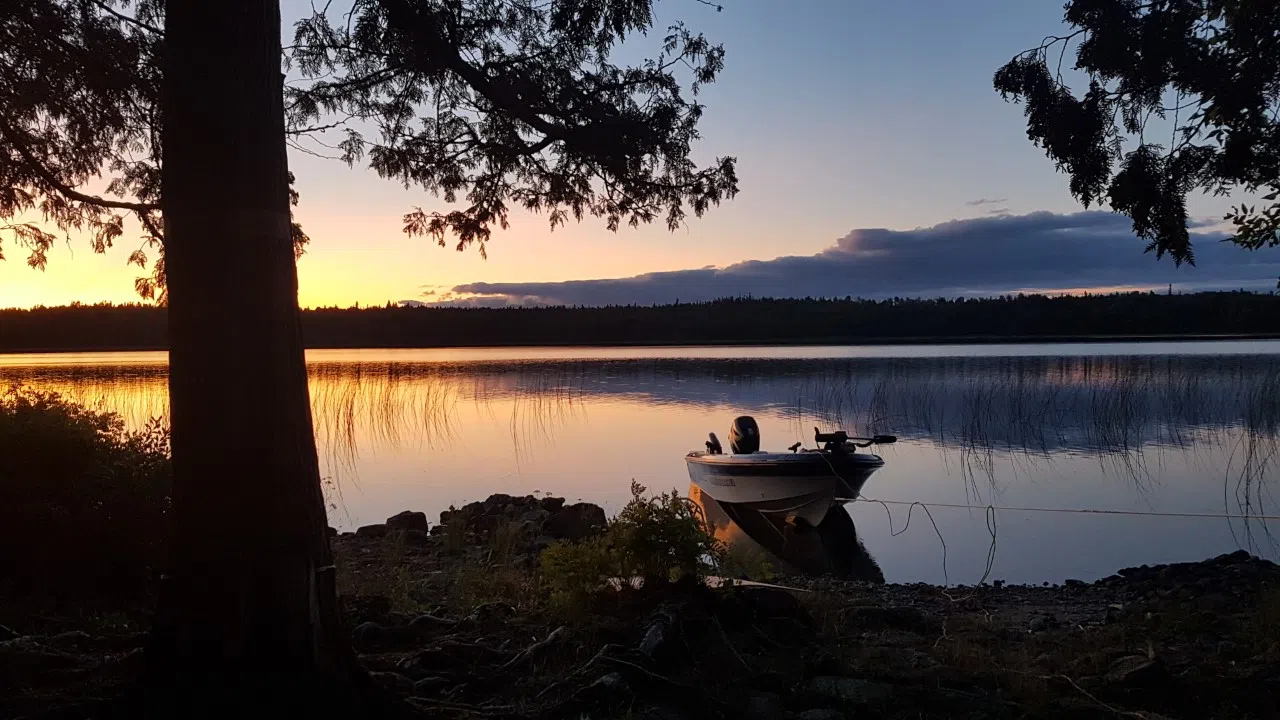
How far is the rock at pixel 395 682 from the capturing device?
4512mm

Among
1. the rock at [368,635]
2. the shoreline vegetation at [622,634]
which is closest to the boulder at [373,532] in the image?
the shoreline vegetation at [622,634]

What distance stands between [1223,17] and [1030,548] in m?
8.81

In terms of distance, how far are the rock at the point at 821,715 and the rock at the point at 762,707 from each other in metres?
0.12

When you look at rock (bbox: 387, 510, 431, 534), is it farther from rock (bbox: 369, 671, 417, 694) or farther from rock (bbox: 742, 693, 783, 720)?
rock (bbox: 742, 693, 783, 720)

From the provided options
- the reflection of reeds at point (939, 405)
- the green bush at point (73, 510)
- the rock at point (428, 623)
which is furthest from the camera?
the reflection of reeds at point (939, 405)

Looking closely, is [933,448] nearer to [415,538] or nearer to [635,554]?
[415,538]

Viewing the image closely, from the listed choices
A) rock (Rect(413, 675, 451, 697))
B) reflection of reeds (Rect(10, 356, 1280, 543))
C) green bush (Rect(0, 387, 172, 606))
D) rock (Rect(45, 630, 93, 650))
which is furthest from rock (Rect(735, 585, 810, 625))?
reflection of reeds (Rect(10, 356, 1280, 543))

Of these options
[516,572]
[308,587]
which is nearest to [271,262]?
[308,587]

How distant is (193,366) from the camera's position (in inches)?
154

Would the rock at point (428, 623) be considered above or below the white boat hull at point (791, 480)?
above

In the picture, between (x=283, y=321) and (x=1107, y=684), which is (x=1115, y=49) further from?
(x=283, y=321)

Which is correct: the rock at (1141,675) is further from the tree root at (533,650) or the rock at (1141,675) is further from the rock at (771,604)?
the tree root at (533,650)

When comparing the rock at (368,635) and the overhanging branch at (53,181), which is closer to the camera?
the rock at (368,635)

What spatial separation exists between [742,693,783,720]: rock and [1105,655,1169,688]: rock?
5.79ft
